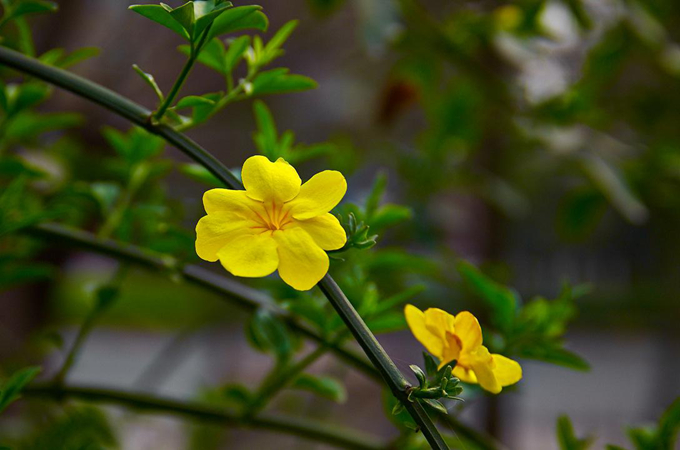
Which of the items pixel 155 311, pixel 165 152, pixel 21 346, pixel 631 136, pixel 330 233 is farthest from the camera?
pixel 155 311

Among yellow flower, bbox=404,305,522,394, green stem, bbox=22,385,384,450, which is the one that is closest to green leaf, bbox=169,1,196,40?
yellow flower, bbox=404,305,522,394

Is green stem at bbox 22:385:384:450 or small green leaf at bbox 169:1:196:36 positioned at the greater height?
small green leaf at bbox 169:1:196:36

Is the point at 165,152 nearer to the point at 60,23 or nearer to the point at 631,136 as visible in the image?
the point at 60,23

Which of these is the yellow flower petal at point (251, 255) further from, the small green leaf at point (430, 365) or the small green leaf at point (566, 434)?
the small green leaf at point (566, 434)

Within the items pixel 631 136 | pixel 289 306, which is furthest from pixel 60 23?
pixel 631 136

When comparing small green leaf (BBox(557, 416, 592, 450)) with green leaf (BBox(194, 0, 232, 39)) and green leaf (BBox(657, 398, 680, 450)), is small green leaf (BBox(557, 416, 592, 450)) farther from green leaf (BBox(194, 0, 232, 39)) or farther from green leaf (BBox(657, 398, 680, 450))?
green leaf (BBox(194, 0, 232, 39))

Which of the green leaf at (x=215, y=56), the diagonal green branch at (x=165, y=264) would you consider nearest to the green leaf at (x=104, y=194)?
the diagonal green branch at (x=165, y=264)
